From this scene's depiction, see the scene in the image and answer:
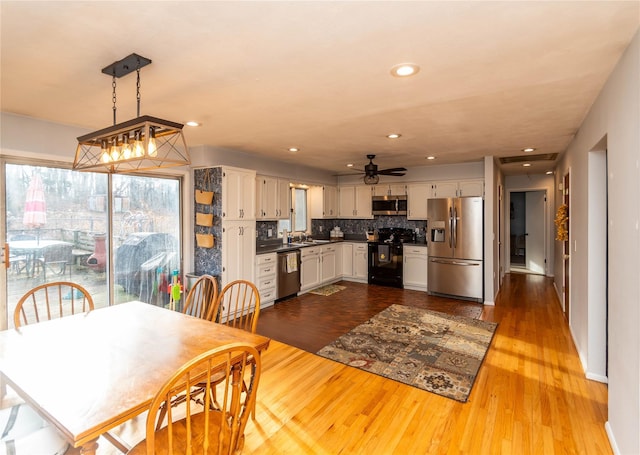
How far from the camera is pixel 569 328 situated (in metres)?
4.07

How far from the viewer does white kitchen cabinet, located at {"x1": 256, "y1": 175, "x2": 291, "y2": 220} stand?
17.4 feet

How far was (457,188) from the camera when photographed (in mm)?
5945

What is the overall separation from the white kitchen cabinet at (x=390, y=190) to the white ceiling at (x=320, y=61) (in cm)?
304

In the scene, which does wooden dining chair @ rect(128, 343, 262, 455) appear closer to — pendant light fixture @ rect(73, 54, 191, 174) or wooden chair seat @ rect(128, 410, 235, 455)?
wooden chair seat @ rect(128, 410, 235, 455)

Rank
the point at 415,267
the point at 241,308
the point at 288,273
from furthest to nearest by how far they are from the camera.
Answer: the point at 415,267, the point at 288,273, the point at 241,308

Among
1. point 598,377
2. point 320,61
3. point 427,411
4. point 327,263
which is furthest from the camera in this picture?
point 327,263

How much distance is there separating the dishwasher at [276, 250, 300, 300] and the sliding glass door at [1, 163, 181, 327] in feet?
5.18

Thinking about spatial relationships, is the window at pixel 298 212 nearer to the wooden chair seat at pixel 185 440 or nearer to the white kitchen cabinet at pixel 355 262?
the white kitchen cabinet at pixel 355 262

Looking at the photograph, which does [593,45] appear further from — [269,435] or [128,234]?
[128,234]

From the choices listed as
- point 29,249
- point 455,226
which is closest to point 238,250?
point 29,249

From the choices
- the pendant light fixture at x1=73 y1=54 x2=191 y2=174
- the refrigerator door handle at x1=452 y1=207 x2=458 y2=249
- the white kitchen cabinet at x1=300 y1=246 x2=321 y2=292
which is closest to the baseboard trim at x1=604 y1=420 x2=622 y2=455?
the pendant light fixture at x1=73 y1=54 x2=191 y2=174

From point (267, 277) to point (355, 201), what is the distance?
285 cm

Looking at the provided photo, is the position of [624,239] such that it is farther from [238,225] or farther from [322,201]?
[322,201]

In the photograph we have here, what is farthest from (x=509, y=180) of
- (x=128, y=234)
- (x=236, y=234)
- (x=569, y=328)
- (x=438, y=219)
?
(x=128, y=234)
